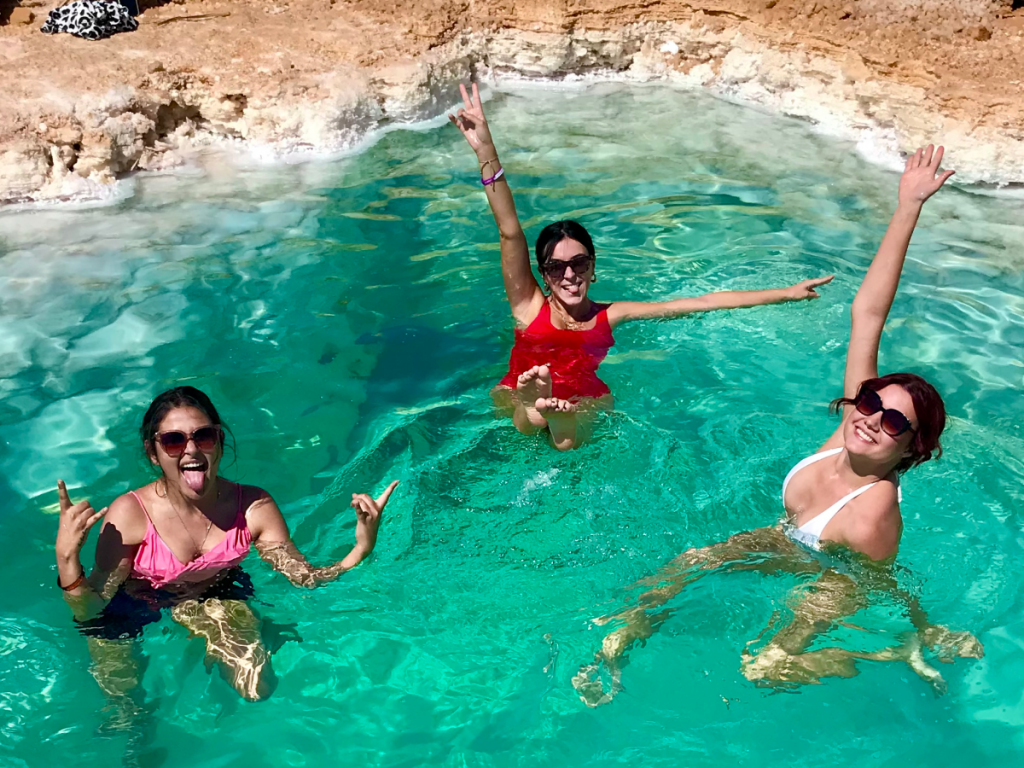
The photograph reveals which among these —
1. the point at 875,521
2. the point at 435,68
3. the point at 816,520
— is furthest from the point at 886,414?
the point at 435,68

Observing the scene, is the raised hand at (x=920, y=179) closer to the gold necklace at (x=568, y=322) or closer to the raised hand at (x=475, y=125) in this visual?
the gold necklace at (x=568, y=322)

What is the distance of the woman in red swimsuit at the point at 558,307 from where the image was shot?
4.70 metres

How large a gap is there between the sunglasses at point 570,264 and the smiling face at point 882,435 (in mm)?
1545

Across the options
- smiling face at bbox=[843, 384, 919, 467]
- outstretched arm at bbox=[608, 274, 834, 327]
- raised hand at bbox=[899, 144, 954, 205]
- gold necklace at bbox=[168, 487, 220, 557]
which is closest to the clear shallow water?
gold necklace at bbox=[168, 487, 220, 557]

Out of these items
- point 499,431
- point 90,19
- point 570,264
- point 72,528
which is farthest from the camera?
point 90,19

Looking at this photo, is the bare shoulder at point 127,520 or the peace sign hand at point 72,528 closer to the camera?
the peace sign hand at point 72,528

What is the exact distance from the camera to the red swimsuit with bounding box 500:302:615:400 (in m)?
4.97

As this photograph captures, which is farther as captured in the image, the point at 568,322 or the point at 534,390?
the point at 568,322

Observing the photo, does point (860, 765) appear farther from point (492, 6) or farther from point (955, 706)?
point (492, 6)

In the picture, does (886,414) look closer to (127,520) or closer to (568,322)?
(568,322)

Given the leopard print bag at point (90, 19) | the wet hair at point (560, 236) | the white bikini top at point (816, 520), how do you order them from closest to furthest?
the white bikini top at point (816, 520)
the wet hair at point (560, 236)
the leopard print bag at point (90, 19)

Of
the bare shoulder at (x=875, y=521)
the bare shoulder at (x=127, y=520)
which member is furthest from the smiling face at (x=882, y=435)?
the bare shoulder at (x=127, y=520)

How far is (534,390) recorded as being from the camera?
4.60 metres

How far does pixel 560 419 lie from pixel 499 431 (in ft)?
2.32
